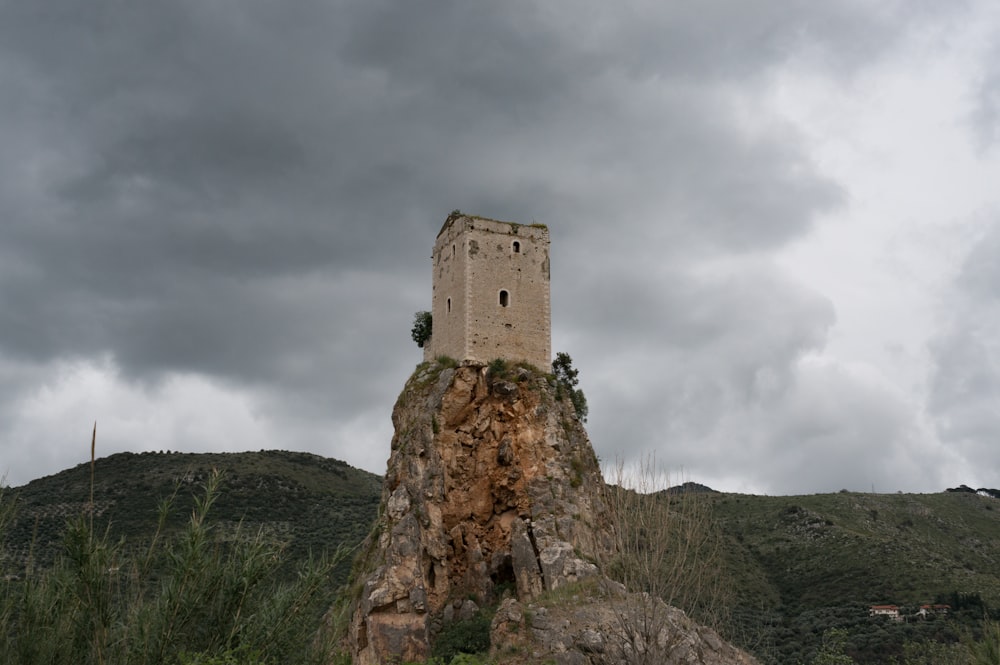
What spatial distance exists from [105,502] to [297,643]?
4547 centimetres

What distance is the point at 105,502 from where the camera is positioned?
159 feet

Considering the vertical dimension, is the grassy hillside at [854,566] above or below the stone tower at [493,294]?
below

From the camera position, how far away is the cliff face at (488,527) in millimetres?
29859

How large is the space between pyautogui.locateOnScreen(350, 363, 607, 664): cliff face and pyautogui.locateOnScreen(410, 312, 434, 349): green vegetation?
8.78ft

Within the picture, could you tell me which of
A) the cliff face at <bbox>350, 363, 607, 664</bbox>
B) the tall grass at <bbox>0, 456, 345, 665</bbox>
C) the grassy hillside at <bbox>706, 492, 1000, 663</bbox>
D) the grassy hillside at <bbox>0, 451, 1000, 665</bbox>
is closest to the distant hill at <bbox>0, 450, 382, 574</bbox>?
the grassy hillside at <bbox>0, 451, 1000, 665</bbox>

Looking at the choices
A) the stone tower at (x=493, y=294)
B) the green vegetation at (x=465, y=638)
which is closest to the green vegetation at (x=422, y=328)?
the stone tower at (x=493, y=294)

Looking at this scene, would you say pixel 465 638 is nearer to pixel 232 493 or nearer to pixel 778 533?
pixel 232 493

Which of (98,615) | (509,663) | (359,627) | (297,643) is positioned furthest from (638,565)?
(98,615)

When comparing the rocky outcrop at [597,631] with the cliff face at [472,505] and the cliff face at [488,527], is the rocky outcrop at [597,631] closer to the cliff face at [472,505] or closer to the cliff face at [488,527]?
the cliff face at [488,527]

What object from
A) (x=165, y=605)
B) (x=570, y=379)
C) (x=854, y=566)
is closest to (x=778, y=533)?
(x=854, y=566)

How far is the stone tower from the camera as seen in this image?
3750cm

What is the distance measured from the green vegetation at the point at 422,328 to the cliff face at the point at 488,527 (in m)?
2.44

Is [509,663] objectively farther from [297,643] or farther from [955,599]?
[955,599]

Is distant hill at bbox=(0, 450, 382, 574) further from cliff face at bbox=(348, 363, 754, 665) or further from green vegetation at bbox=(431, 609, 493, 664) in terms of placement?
green vegetation at bbox=(431, 609, 493, 664)
